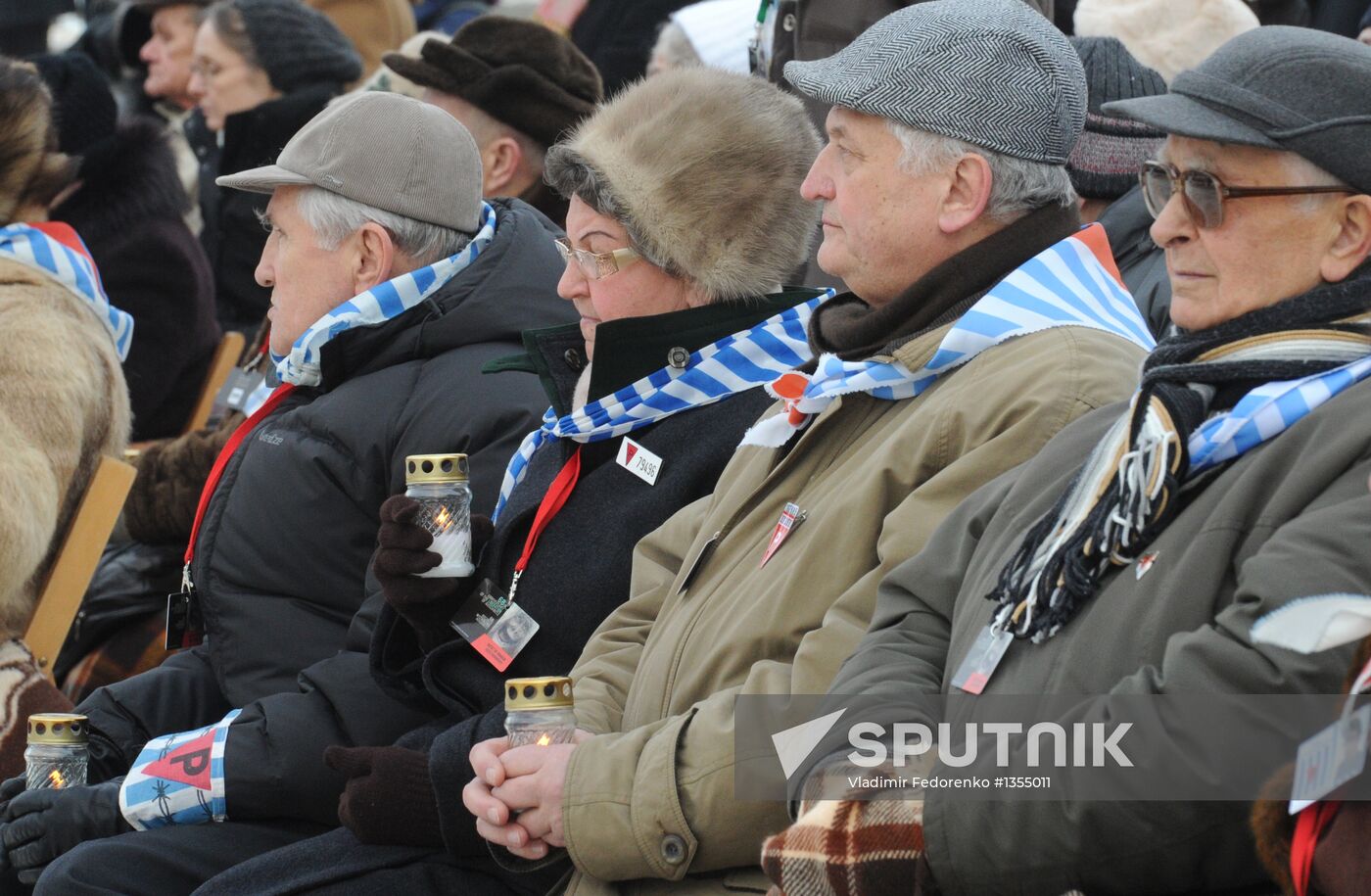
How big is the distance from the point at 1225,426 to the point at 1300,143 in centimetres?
39

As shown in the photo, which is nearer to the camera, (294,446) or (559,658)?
(559,658)

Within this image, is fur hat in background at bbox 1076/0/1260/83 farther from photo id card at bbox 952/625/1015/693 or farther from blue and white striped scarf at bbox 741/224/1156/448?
photo id card at bbox 952/625/1015/693

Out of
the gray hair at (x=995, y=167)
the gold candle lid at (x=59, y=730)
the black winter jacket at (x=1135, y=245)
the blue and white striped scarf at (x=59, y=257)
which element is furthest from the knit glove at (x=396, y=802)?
the blue and white striped scarf at (x=59, y=257)

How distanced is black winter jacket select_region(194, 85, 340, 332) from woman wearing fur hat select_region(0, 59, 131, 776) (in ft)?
5.97

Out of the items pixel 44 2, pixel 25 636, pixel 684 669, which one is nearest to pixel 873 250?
pixel 684 669

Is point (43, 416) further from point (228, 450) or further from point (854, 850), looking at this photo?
point (854, 850)

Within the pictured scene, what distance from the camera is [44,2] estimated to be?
1009 centimetres

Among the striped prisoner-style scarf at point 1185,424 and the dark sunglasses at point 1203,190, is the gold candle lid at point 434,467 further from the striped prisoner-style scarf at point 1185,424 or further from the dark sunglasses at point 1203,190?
the dark sunglasses at point 1203,190

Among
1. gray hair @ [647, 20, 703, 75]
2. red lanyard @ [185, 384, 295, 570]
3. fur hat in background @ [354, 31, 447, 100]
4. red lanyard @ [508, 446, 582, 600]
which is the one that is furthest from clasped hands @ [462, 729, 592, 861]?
gray hair @ [647, 20, 703, 75]

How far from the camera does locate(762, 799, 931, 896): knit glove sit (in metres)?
2.11

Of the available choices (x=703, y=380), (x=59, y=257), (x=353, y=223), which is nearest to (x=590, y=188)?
(x=703, y=380)

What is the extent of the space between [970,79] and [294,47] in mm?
5151

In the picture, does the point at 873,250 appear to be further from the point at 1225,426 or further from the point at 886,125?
the point at 1225,426

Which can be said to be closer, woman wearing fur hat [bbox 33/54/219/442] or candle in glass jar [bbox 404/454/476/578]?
candle in glass jar [bbox 404/454/476/578]
